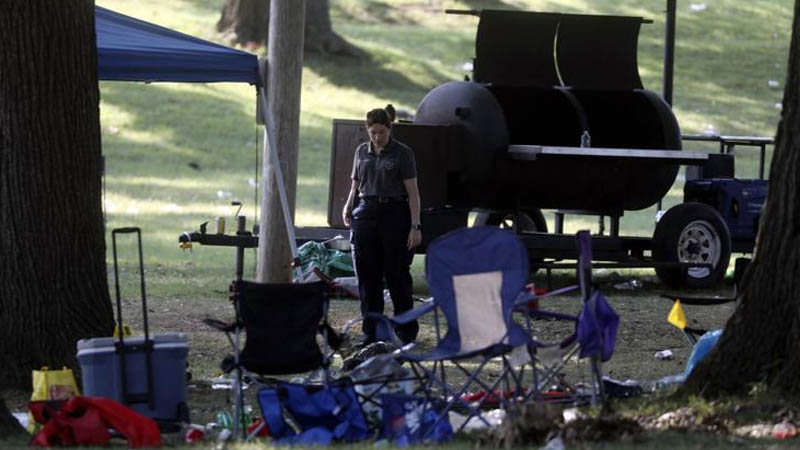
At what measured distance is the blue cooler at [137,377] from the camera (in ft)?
25.6

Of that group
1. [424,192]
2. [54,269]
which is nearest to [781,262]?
[54,269]

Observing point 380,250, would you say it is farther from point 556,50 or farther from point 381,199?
point 556,50

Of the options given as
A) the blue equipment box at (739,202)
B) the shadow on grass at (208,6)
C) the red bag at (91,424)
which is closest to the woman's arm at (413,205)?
the red bag at (91,424)

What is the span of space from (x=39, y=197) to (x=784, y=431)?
4.31 m

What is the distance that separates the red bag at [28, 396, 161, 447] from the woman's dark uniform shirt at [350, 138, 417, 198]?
3319 millimetres

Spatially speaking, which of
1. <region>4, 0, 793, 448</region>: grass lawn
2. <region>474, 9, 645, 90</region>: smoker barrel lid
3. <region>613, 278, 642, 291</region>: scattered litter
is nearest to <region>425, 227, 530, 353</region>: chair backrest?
<region>4, 0, 793, 448</region>: grass lawn

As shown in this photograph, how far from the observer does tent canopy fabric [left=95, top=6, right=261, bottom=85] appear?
35.2 ft

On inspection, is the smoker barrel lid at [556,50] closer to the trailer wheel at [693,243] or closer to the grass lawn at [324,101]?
the trailer wheel at [693,243]

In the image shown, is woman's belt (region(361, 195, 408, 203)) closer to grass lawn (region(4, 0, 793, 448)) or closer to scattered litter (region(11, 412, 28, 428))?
grass lawn (region(4, 0, 793, 448))

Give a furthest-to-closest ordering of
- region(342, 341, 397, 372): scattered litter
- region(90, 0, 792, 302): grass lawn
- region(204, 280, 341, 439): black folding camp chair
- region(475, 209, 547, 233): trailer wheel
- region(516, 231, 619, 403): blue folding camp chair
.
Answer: region(90, 0, 792, 302): grass lawn, region(475, 209, 547, 233): trailer wheel, region(342, 341, 397, 372): scattered litter, region(204, 280, 341, 439): black folding camp chair, region(516, 231, 619, 403): blue folding camp chair

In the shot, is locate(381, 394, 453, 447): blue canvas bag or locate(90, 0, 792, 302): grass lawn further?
locate(90, 0, 792, 302): grass lawn

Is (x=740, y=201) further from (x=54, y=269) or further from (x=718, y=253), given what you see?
(x=54, y=269)

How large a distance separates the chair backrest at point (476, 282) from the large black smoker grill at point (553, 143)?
5896 mm

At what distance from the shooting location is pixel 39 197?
9.00 meters
